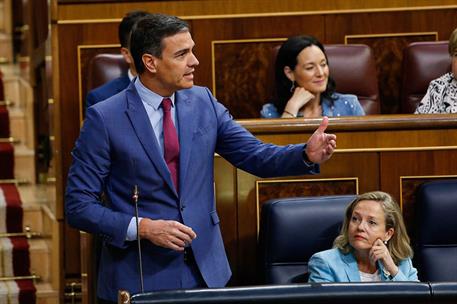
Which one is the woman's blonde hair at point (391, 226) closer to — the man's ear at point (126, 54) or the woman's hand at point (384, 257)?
the woman's hand at point (384, 257)

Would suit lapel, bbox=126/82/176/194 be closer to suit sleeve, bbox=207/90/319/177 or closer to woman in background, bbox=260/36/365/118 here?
suit sleeve, bbox=207/90/319/177

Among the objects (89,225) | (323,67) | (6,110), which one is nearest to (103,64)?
(323,67)

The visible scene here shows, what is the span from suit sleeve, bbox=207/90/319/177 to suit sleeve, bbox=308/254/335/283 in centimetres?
25

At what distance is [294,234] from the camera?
207 cm

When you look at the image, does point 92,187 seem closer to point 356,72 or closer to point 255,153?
point 255,153

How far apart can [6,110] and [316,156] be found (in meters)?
1.82

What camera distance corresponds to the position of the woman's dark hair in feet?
8.64

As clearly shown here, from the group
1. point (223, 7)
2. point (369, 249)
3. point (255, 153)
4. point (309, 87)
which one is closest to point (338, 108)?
point (309, 87)

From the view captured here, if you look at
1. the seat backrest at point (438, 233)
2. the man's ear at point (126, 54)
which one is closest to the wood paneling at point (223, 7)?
the man's ear at point (126, 54)

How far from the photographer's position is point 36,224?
300cm

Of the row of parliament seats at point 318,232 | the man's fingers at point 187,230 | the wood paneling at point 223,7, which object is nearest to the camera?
the man's fingers at point 187,230

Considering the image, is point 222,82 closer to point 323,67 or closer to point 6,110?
point 323,67

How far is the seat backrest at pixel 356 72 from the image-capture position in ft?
8.96

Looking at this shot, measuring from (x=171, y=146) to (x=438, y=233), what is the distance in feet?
1.99
